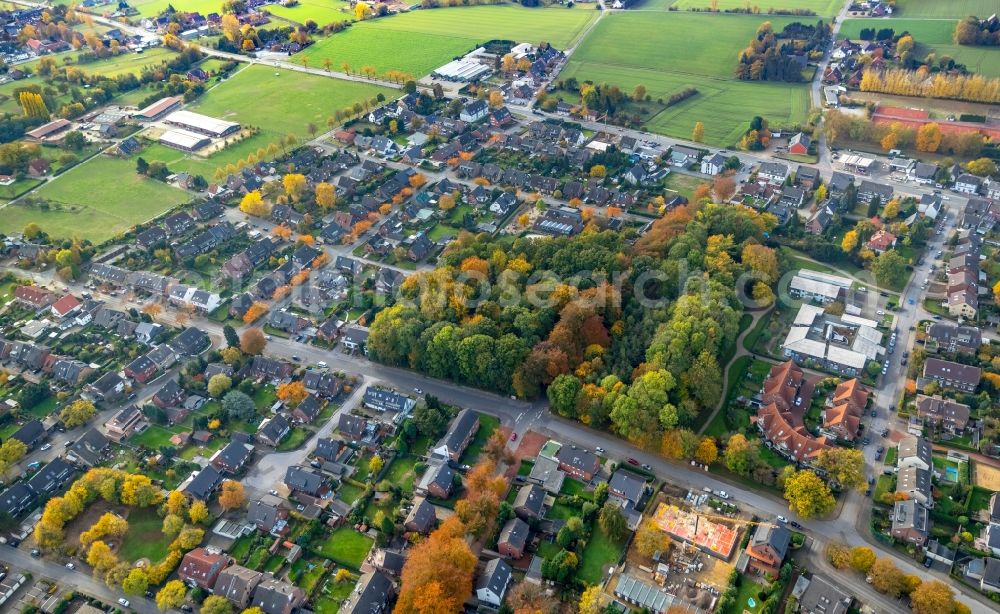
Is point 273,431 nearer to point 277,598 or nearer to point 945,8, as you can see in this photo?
point 277,598

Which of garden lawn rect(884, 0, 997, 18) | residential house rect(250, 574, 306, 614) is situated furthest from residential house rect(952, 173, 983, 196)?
residential house rect(250, 574, 306, 614)

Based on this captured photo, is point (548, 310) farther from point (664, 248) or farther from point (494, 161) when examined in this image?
point (494, 161)

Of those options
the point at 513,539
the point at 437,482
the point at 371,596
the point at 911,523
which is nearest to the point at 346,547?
the point at 371,596

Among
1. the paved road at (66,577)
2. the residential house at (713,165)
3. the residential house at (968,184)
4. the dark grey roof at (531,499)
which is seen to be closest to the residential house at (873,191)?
the residential house at (968,184)

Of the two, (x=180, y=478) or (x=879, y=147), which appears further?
(x=879, y=147)

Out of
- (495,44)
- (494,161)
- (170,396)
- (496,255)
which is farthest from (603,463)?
(495,44)

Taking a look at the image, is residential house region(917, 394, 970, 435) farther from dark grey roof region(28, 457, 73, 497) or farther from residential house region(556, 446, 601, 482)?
dark grey roof region(28, 457, 73, 497)
